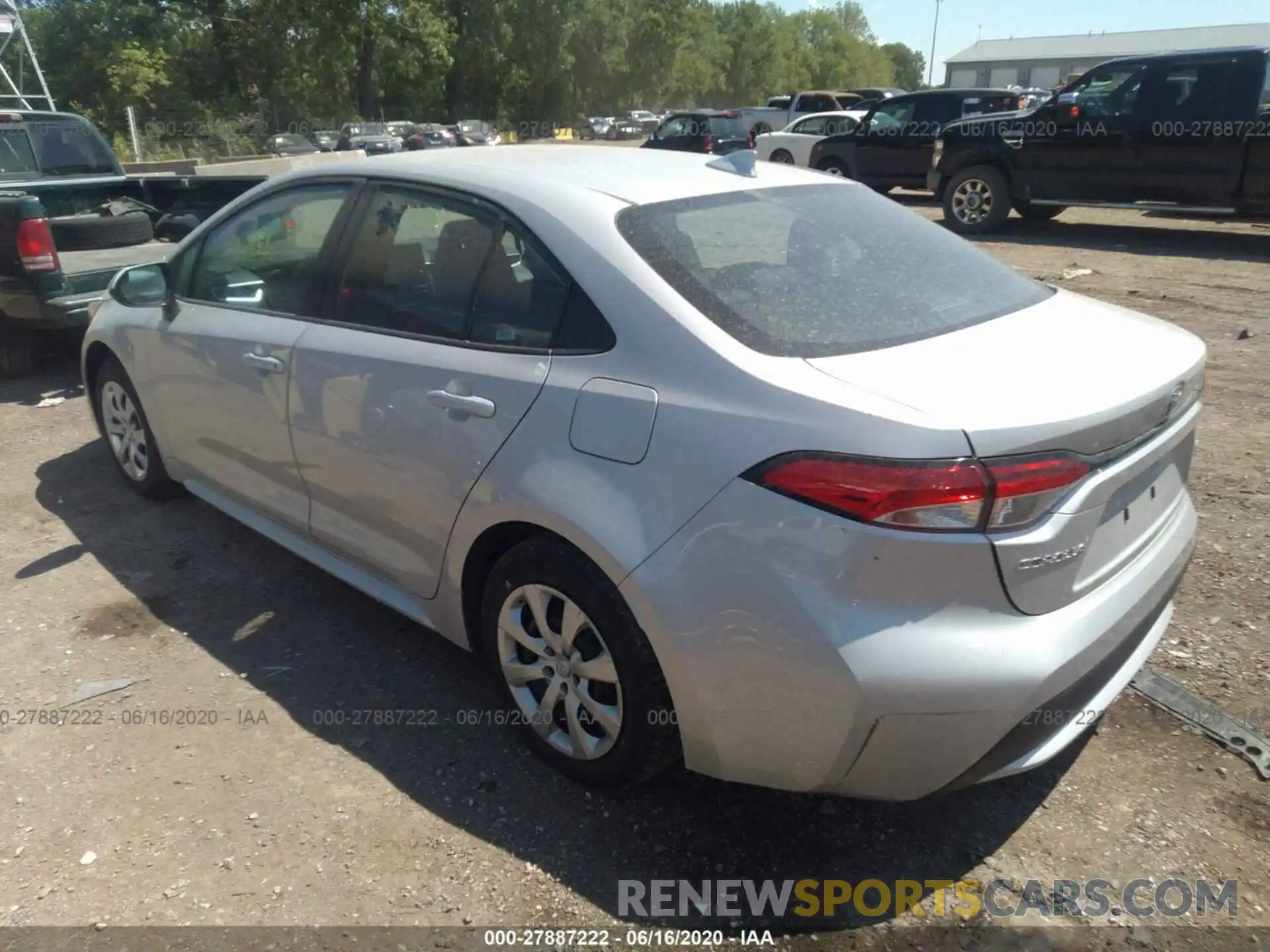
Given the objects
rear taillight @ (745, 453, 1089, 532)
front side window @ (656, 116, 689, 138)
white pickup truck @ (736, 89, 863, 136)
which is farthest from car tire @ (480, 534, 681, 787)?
white pickup truck @ (736, 89, 863, 136)

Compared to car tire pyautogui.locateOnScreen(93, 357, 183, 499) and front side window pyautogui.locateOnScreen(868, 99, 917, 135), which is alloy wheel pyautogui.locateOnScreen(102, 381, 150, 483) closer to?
car tire pyautogui.locateOnScreen(93, 357, 183, 499)

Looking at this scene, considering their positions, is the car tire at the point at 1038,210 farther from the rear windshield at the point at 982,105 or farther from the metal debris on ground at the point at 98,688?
the metal debris on ground at the point at 98,688

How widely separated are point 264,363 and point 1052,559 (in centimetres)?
266

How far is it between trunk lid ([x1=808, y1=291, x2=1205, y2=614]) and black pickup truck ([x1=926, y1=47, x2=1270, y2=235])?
9991 mm

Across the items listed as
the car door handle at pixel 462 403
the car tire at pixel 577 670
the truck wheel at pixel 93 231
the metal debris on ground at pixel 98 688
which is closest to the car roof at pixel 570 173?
the car door handle at pixel 462 403

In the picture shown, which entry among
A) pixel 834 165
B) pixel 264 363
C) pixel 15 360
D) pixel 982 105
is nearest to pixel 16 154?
pixel 15 360

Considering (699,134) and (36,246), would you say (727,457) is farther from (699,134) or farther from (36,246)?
(699,134)

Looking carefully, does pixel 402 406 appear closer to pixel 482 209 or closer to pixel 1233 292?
pixel 482 209

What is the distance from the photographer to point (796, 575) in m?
2.08

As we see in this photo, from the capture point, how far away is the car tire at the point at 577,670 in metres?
2.42

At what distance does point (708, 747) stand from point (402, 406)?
1.35 m

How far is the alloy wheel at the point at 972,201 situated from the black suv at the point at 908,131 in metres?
2.80

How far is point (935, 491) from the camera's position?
1998 millimetres

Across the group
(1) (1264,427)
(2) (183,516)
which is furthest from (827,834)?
(1) (1264,427)
